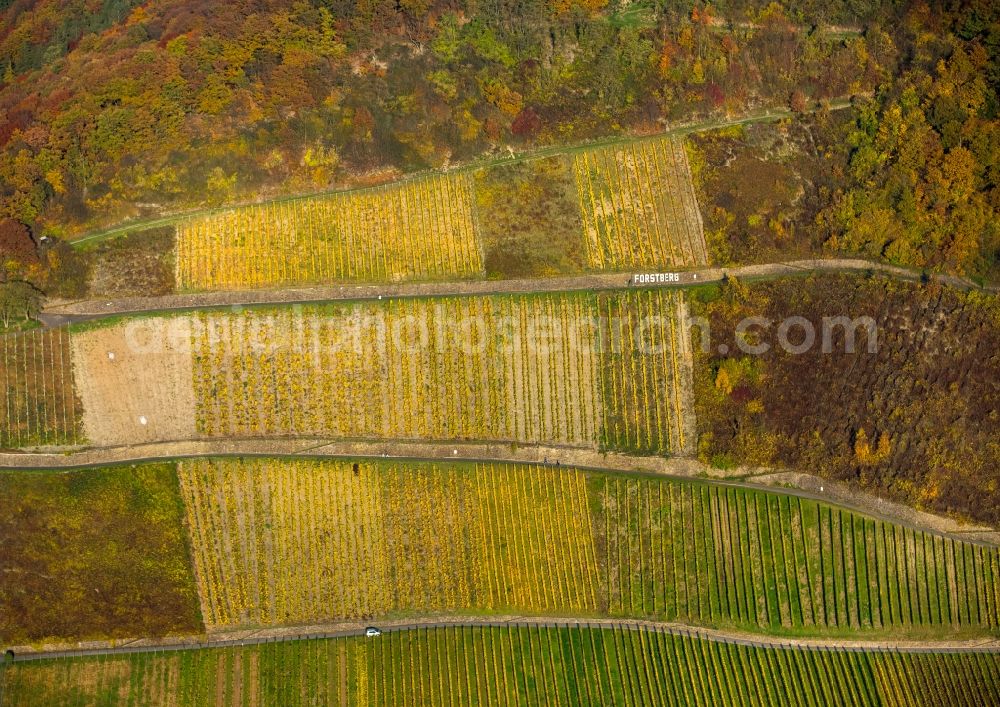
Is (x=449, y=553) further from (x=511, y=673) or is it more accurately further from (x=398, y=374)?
(x=398, y=374)

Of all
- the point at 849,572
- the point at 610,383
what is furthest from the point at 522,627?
the point at 849,572

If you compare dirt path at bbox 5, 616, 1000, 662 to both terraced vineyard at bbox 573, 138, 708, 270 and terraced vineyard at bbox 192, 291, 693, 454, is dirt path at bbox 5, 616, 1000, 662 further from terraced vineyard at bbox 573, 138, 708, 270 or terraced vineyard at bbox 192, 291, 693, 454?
terraced vineyard at bbox 573, 138, 708, 270

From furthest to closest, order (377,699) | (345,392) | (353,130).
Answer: (353,130), (345,392), (377,699)

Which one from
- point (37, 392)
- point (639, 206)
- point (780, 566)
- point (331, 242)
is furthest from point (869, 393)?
Answer: point (37, 392)

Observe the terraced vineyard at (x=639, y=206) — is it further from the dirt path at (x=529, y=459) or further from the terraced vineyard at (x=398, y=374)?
the dirt path at (x=529, y=459)

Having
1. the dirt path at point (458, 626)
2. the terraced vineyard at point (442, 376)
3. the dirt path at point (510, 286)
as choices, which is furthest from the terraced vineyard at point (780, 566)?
the dirt path at point (510, 286)

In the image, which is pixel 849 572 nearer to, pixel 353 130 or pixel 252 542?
pixel 252 542
